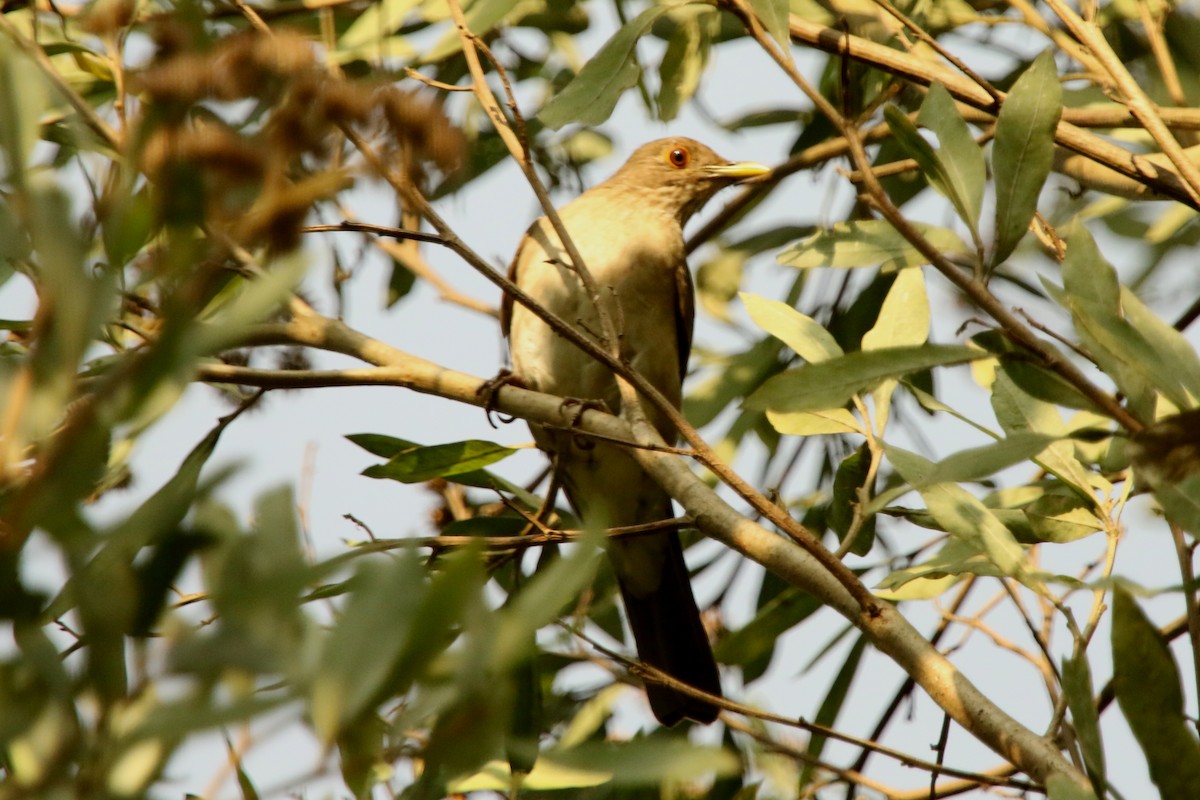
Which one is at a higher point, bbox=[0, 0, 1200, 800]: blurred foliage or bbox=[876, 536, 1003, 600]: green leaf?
bbox=[0, 0, 1200, 800]: blurred foliage

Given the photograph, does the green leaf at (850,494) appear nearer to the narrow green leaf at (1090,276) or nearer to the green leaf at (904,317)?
the green leaf at (904,317)

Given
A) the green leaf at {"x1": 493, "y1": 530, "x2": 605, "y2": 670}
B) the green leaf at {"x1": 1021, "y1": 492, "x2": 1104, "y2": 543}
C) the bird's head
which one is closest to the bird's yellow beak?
the bird's head

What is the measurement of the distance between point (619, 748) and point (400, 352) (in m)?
1.95

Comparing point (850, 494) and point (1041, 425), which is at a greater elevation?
point (1041, 425)

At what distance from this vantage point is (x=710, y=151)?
6.43 meters

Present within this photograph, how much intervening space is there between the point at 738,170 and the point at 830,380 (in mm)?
4164

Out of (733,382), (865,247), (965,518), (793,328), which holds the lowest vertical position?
(733,382)

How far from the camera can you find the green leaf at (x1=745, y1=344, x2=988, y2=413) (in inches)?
83.3

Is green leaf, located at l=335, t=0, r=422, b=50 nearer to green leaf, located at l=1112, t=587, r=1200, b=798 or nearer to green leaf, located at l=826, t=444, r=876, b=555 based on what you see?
green leaf, located at l=826, t=444, r=876, b=555

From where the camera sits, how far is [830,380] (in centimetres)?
213

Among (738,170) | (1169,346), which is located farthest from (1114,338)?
(738,170)

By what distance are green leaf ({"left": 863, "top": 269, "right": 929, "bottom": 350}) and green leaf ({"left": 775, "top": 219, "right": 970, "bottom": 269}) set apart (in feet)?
0.45

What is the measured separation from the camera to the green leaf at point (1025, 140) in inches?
94.4

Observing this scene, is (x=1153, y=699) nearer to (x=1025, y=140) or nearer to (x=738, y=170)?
(x=1025, y=140)
